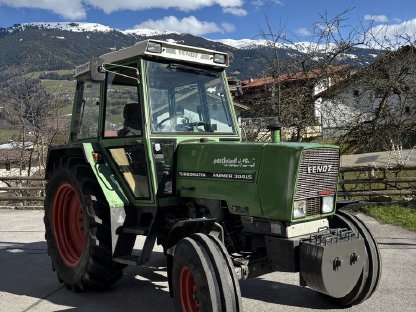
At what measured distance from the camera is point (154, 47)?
4.64 metres

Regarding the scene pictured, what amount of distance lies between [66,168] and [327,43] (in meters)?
9.81

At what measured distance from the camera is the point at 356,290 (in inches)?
173

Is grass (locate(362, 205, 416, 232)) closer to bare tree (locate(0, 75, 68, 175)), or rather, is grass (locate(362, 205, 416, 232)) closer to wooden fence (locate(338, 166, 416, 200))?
wooden fence (locate(338, 166, 416, 200))

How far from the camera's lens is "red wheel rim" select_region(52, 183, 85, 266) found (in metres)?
5.65

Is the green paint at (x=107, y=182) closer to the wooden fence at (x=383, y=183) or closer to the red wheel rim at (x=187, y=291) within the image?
the red wheel rim at (x=187, y=291)

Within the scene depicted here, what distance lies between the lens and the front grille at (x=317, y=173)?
153 inches

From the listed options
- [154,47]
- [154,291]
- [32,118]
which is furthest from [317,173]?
[32,118]

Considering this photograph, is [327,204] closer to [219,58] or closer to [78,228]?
[219,58]

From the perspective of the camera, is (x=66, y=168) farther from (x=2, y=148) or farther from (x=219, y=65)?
(x=2, y=148)

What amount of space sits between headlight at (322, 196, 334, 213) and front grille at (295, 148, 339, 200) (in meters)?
0.06

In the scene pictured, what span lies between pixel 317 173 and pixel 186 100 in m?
1.64

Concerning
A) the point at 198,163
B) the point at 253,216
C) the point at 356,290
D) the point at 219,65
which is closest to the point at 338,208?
the point at 356,290

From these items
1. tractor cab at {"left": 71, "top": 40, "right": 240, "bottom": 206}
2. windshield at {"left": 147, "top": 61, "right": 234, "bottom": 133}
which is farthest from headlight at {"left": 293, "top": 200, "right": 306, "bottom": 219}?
windshield at {"left": 147, "top": 61, "right": 234, "bottom": 133}

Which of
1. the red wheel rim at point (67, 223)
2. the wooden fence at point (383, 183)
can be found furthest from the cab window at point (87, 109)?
the wooden fence at point (383, 183)
